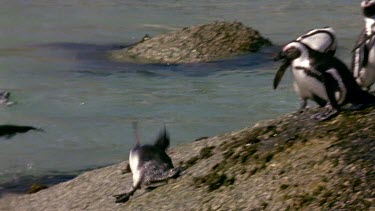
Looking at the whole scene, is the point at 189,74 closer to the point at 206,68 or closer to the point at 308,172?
the point at 206,68

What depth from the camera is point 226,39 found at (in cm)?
1738

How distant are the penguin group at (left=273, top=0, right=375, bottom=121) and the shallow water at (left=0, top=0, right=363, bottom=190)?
3482 millimetres

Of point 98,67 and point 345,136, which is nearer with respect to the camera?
point 345,136

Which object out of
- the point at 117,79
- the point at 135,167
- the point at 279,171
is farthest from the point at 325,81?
the point at 117,79

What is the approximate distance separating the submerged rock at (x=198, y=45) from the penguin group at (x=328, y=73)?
31.6 ft

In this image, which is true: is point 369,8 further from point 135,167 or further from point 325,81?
point 135,167

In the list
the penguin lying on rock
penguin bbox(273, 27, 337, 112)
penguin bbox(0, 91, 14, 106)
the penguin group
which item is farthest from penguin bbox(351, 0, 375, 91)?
penguin bbox(0, 91, 14, 106)

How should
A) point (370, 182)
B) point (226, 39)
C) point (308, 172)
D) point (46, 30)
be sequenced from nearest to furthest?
point (370, 182) → point (308, 172) → point (226, 39) → point (46, 30)

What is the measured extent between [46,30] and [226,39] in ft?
13.3

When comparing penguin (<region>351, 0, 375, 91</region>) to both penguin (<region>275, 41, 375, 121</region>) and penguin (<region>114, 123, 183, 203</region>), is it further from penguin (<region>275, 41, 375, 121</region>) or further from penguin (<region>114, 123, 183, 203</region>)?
penguin (<region>114, 123, 183, 203</region>)

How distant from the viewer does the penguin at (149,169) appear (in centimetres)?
686

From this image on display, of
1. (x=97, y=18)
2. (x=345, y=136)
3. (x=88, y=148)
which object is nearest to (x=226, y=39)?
(x=97, y=18)

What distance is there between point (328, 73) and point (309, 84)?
0.13m

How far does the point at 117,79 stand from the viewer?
1532cm
